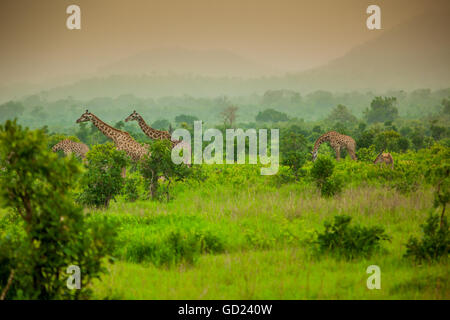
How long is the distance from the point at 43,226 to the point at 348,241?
4.79 meters

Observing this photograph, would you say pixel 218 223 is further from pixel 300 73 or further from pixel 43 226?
pixel 300 73

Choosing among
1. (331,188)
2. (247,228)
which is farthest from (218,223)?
(331,188)

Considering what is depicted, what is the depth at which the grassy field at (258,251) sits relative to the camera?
5.70 m

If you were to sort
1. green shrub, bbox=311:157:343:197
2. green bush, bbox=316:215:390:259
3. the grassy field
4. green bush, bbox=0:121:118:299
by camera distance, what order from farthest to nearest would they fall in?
green shrub, bbox=311:157:343:197, green bush, bbox=316:215:390:259, the grassy field, green bush, bbox=0:121:118:299

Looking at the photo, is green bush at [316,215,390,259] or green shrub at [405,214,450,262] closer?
green shrub at [405,214,450,262]

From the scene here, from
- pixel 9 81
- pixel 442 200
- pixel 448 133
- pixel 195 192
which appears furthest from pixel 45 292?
pixel 9 81

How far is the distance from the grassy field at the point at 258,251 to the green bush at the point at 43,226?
655 millimetres

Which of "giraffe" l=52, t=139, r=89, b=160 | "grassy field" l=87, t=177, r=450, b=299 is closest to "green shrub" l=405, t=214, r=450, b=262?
"grassy field" l=87, t=177, r=450, b=299

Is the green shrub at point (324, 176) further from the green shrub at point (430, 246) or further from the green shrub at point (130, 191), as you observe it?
the green shrub at point (130, 191)

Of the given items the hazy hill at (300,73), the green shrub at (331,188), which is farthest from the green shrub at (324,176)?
the hazy hill at (300,73)

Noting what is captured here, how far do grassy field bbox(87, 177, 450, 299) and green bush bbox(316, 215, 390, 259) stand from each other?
173mm

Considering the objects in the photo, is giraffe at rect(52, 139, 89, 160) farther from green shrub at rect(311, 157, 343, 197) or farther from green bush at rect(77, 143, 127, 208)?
green shrub at rect(311, 157, 343, 197)

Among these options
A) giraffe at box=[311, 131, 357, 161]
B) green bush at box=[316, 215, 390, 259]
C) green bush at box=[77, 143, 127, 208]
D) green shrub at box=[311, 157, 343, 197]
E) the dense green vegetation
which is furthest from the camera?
giraffe at box=[311, 131, 357, 161]

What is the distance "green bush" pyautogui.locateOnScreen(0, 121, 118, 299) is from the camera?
4.72m
